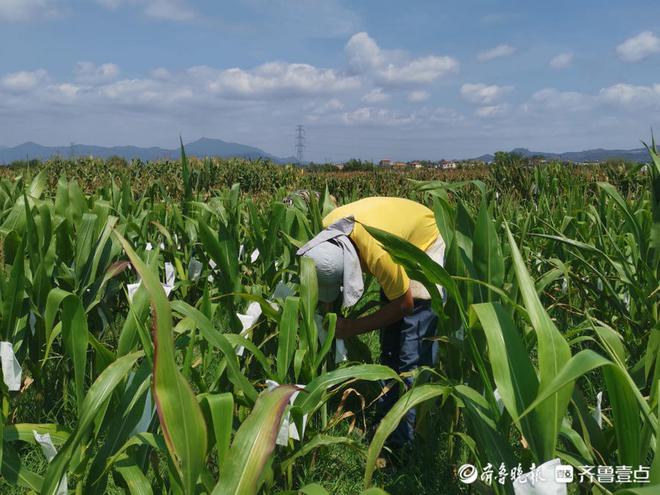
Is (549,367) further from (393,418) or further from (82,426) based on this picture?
(82,426)

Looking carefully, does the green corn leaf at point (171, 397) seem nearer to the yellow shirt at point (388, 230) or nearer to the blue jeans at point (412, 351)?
the yellow shirt at point (388, 230)

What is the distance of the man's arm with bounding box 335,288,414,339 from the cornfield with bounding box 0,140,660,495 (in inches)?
6.7

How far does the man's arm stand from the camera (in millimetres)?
1951

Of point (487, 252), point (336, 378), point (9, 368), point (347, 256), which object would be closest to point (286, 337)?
point (336, 378)

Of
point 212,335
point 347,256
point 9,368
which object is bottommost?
point 9,368

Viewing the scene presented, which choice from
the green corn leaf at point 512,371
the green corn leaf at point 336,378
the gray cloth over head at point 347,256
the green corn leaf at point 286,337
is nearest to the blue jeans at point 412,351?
the gray cloth over head at point 347,256

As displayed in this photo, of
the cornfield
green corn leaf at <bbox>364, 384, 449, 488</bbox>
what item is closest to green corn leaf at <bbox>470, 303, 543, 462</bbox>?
the cornfield

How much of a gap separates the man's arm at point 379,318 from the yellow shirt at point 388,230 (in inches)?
1.2

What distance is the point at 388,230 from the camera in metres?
1.99

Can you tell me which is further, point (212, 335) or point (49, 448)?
point (212, 335)

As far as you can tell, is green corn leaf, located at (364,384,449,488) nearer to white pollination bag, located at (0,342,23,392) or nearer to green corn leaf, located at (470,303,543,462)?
green corn leaf, located at (470,303,543,462)

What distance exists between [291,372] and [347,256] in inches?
31.5

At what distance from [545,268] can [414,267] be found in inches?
79.4

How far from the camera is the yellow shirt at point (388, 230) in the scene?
6.25 ft
